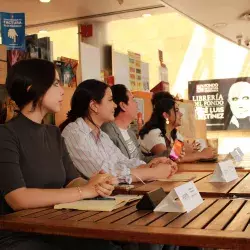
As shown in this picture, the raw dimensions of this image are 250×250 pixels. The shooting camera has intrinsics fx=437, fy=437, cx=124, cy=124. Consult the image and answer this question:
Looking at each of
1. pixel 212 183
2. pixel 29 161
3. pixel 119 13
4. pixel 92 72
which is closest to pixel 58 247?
pixel 29 161

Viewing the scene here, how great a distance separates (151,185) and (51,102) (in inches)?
26.0

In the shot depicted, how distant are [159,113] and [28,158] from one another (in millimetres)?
2151

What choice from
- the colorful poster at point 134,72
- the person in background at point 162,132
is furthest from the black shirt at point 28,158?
the colorful poster at point 134,72

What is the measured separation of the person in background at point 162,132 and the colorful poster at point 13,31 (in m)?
1.22

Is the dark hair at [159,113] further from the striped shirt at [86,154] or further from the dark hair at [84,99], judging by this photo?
the striped shirt at [86,154]

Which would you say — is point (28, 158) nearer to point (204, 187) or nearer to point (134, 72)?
point (204, 187)

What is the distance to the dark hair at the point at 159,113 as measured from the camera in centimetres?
367

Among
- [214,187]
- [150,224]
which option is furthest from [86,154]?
[150,224]

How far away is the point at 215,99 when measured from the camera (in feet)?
26.7

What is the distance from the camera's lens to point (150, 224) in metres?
1.34

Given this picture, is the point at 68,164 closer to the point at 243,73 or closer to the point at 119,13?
the point at 119,13

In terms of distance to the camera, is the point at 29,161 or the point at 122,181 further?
the point at 122,181

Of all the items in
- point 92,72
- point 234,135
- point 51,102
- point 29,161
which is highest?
point 92,72

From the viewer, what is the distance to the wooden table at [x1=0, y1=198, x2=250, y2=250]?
3.89 feet
